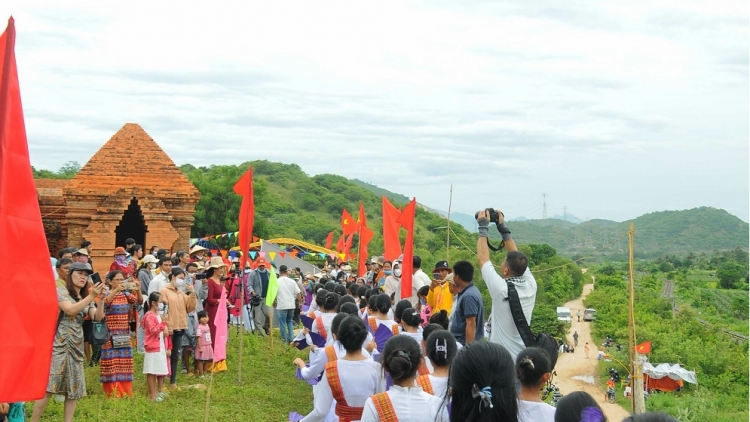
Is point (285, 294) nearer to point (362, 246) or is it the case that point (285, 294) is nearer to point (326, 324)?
point (362, 246)

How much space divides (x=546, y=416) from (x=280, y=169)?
8328 centimetres

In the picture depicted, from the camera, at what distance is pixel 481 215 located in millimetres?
5688

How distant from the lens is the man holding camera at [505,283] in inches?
221

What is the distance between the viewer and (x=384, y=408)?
429cm

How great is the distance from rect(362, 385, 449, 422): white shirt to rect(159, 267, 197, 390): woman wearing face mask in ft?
20.8

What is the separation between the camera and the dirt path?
3719cm

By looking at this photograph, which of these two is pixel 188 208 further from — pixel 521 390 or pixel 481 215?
pixel 521 390

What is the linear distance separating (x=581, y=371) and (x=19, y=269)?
158 ft

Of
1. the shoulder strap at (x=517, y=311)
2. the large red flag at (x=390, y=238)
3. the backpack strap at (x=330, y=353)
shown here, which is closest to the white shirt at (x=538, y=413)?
the shoulder strap at (x=517, y=311)

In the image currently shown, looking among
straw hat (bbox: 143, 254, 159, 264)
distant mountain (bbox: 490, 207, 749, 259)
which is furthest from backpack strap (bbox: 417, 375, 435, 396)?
distant mountain (bbox: 490, 207, 749, 259)

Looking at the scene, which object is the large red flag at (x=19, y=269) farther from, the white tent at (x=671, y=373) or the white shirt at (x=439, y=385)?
the white tent at (x=671, y=373)

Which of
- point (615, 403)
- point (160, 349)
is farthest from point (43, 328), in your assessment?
point (615, 403)

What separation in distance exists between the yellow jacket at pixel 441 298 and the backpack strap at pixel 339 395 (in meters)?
4.38

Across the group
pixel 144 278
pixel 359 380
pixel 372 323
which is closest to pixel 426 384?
pixel 359 380
